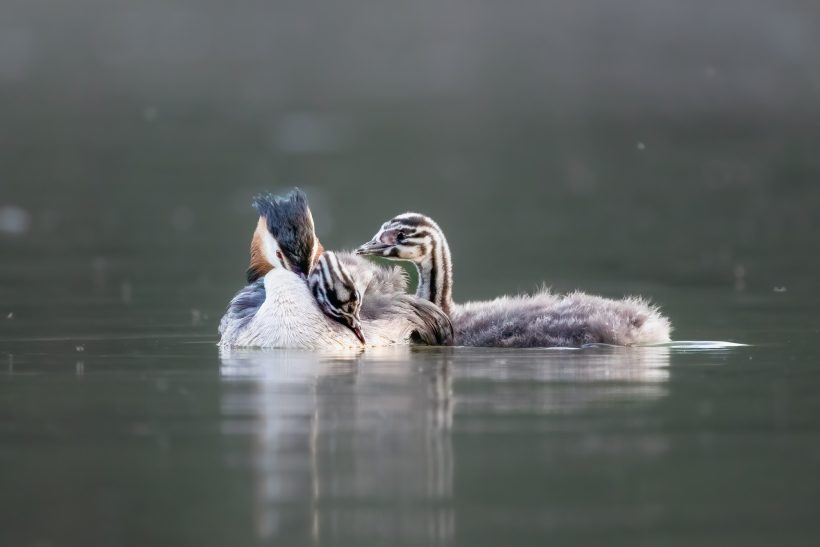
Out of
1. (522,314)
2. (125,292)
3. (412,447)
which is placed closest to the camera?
(412,447)

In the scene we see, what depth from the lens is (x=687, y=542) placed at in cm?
795

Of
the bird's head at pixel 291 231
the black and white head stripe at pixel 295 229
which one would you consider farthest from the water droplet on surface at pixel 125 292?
the black and white head stripe at pixel 295 229

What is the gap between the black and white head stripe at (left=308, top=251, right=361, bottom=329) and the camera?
543 inches

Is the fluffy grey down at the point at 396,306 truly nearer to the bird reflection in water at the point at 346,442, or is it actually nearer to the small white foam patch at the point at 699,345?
the bird reflection in water at the point at 346,442

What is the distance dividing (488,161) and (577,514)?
2410cm

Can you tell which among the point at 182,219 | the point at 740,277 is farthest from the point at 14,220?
the point at 740,277

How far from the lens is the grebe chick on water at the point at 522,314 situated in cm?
1411

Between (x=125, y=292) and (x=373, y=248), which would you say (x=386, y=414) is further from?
(x=125, y=292)

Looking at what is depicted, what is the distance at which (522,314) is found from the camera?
1435 cm

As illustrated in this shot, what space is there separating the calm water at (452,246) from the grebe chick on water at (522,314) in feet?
1.44

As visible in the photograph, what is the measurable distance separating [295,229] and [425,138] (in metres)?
21.3

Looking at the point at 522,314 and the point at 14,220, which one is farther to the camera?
the point at 14,220

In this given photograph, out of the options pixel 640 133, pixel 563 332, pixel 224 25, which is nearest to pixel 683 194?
pixel 640 133

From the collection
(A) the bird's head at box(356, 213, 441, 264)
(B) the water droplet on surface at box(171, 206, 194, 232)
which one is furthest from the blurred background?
(A) the bird's head at box(356, 213, 441, 264)
